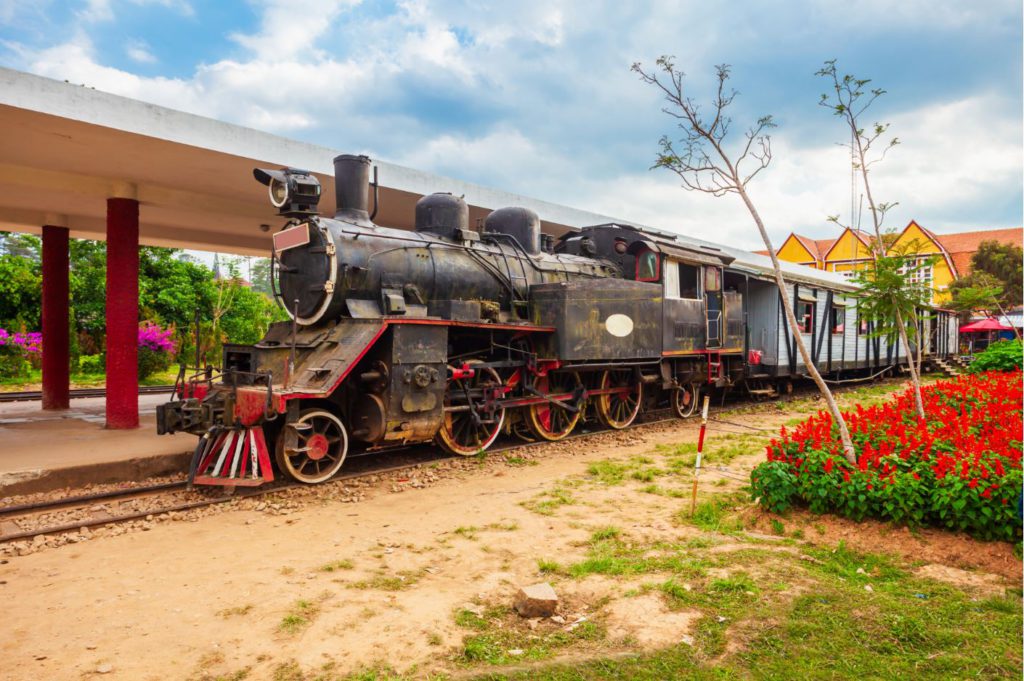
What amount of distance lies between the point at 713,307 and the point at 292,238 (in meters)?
7.43

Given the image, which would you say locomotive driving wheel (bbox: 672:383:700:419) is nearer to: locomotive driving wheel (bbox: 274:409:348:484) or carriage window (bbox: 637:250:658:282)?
carriage window (bbox: 637:250:658:282)

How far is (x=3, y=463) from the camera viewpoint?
6.95 metres

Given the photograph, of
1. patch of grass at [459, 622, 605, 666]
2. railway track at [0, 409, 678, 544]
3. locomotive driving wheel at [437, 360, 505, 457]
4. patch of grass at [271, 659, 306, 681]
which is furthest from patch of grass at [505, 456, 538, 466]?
patch of grass at [271, 659, 306, 681]

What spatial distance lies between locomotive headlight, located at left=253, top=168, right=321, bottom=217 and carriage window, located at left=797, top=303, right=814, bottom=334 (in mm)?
11339

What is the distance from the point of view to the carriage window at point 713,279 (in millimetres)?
11656

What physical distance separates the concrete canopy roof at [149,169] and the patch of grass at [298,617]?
5813 mm

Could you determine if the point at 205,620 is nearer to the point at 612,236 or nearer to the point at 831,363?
the point at 612,236

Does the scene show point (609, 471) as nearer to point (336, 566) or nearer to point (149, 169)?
point (336, 566)

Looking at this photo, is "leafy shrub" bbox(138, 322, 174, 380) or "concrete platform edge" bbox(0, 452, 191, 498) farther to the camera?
"leafy shrub" bbox(138, 322, 174, 380)

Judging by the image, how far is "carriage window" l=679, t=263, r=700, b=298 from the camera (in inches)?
437

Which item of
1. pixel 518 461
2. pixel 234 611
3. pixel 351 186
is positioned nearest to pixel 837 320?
pixel 518 461

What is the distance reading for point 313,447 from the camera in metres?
6.70

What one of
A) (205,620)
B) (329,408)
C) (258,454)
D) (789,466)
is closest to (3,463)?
(258,454)

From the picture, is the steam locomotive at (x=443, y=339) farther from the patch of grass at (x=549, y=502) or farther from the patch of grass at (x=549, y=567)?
the patch of grass at (x=549, y=567)
